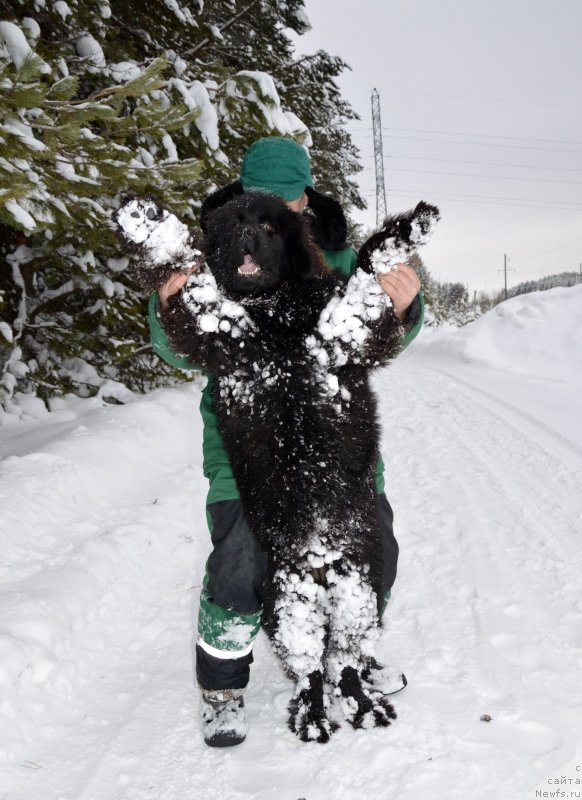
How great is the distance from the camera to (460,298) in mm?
41188

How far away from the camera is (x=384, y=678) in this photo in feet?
6.90

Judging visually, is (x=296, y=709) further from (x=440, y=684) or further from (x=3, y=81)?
(x=3, y=81)

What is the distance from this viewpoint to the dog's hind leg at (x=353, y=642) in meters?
1.89

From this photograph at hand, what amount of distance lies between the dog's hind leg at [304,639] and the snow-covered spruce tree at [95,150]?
1871 mm

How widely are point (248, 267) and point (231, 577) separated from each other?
105cm

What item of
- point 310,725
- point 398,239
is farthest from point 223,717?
point 398,239

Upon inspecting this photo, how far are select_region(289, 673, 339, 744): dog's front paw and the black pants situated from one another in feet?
0.71

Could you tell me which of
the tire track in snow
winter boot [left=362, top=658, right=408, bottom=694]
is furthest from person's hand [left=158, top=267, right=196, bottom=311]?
the tire track in snow

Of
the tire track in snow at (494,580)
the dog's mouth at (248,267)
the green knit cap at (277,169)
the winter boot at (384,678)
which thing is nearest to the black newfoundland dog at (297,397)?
the dog's mouth at (248,267)

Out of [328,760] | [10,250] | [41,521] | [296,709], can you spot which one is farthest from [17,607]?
[10,250]

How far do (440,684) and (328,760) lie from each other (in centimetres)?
53

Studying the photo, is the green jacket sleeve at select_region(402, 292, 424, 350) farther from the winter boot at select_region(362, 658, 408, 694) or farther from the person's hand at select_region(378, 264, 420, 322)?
the winter boot at select_region(362, 658, 408, 694)

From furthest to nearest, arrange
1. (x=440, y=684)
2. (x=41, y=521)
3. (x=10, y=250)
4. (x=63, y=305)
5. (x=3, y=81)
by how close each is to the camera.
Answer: (x=63, y=305) → (x=10, y=250) → (x=41, y=521) → (x=3, y=81) → (x=440, y=684)

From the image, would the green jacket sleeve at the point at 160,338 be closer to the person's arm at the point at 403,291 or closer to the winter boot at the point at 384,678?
the person's arm at the point at 403,291
